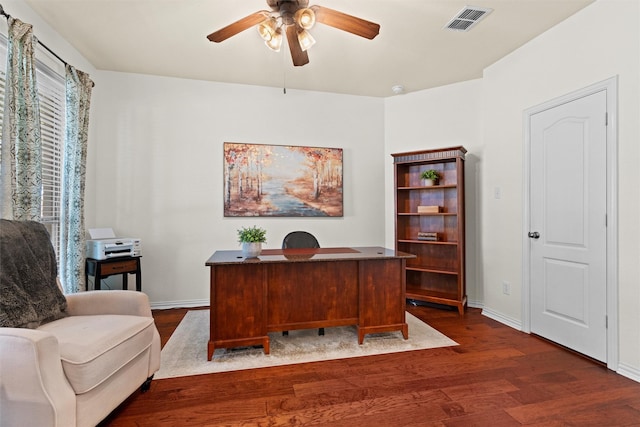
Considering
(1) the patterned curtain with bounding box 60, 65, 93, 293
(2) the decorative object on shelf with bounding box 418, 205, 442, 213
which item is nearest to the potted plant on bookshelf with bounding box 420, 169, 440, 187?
(2) the decorative object on shelf with bounding box 418, 205, 442, 213

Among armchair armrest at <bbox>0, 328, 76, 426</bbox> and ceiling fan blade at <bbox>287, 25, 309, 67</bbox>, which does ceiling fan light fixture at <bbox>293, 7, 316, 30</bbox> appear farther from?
armchair armrest at <bbox>0, 328, 76, 426</bbox>

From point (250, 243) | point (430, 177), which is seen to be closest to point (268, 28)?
point (250, 243)

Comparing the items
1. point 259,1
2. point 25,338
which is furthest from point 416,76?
point 25,338

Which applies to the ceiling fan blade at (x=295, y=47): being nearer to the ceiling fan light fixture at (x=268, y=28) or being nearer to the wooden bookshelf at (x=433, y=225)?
the ceiling fan light fixture at (x=268, y=28)

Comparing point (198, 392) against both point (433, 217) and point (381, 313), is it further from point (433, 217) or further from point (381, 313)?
point (433, 217)

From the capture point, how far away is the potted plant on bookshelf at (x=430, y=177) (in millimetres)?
3746

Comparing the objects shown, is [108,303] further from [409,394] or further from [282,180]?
[282,180]

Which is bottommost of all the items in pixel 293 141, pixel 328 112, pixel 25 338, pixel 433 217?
pixel 25 338

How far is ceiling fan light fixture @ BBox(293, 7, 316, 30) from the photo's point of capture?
6.26ft

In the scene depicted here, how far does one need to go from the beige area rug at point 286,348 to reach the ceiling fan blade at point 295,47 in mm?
2337

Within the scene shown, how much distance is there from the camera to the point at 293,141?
4.07 m

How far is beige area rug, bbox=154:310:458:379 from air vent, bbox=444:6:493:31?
2.77 m

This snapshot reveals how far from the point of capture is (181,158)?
3758mm

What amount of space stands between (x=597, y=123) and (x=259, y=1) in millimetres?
2767
